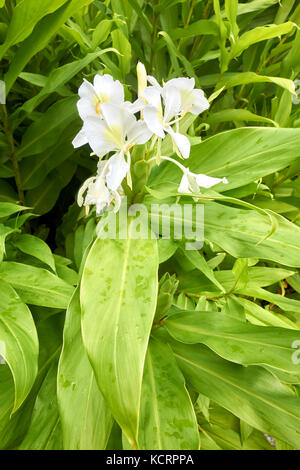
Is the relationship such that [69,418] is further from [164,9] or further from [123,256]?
[164,9]

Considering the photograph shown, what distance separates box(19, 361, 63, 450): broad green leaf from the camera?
486 millimetres

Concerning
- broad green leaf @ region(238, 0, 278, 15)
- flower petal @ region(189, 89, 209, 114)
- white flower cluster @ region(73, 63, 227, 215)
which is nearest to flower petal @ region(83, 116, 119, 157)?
white flower cluster @ region(73, 63, 227, 215)

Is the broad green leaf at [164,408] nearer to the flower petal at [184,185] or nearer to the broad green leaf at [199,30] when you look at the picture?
the flower petal at [184,185]

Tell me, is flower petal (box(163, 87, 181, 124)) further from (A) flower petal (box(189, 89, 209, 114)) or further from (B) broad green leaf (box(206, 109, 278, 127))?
(B) broad green leaf (box(206, 109, 278, 127))

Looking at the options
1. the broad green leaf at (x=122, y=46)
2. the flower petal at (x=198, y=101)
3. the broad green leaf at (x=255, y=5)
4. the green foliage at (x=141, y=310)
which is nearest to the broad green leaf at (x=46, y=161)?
the green foliage at (x=141, y=310)

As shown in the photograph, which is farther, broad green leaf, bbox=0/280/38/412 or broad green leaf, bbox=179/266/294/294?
broad green leaf, bbox=179/266/294/294

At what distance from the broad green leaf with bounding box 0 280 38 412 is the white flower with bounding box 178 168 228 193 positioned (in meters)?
0.25

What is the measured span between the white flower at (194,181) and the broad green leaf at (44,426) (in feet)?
1.12

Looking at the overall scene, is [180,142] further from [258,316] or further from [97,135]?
[258,316]

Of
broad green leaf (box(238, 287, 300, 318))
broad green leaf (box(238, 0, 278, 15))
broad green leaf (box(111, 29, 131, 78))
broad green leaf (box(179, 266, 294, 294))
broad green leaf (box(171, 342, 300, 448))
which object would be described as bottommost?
broad green leaf (box(171, 342, 300, 448))

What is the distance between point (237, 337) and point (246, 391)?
0.08 meters

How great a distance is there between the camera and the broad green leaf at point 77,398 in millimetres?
409

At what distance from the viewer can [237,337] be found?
48 cm

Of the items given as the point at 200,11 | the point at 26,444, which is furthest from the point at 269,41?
the point at 26,444
